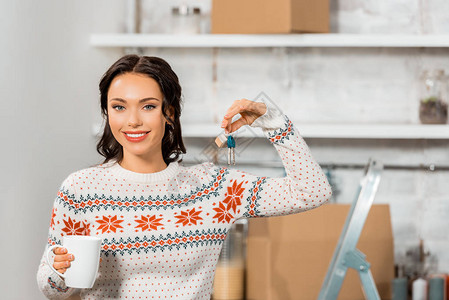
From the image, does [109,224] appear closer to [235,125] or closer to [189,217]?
[189,217]

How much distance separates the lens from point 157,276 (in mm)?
1129

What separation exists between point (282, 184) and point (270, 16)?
1006 millimetres

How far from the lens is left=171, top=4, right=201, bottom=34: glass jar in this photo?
2.25 meters

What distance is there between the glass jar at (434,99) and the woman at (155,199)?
3.79ft

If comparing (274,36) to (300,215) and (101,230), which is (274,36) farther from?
(101,230)

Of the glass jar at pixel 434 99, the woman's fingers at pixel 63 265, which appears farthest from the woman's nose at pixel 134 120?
the glass jar at pixel 434 99

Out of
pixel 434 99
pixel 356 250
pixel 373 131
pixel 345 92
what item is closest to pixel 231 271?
pixel 356 250

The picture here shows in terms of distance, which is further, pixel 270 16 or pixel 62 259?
pixel 270 16

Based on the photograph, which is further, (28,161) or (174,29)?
(174,29)

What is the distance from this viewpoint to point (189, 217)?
116 centimetres

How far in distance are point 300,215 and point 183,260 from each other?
2.92 ft

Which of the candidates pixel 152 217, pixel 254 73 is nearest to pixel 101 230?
pixel 152 217

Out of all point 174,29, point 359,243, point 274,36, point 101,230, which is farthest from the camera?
point 174,29

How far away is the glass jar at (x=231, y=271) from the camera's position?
2.08m
